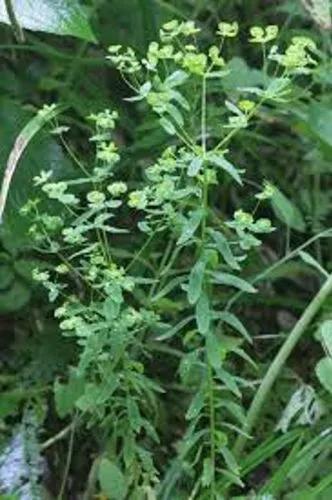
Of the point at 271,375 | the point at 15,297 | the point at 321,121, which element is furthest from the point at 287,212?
the point at 15,297

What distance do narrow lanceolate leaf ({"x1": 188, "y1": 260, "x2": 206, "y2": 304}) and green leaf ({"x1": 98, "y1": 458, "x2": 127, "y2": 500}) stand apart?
0.28 metres

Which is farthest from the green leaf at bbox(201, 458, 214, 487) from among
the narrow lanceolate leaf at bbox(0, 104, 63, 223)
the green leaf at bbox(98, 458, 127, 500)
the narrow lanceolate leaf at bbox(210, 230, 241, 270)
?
the narrow lanceolate leaf at bbox(0, 104, 63, 223)

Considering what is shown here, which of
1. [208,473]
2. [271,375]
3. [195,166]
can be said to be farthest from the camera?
[271,375]

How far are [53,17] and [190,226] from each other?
0.33m

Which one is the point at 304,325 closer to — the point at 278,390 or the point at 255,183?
the point at 278,390

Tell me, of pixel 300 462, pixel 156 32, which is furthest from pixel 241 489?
pixel 156 32

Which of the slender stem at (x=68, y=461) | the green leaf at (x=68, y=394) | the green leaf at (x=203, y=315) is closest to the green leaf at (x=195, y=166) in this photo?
the green leaf at (x=203, y=315)

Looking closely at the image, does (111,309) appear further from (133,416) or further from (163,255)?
(163,255)

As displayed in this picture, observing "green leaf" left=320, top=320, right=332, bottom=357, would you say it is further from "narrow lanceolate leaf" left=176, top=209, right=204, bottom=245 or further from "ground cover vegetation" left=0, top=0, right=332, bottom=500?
"narrow lanceolate leaf" left=176, top=209, right=204, bottom=245

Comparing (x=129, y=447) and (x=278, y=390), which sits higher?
(x=129, y=447)

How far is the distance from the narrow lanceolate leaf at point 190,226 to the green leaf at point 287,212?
345 millimetres

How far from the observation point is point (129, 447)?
1308mm

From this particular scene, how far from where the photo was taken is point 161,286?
4.80ft

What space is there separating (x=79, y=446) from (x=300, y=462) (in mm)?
325
